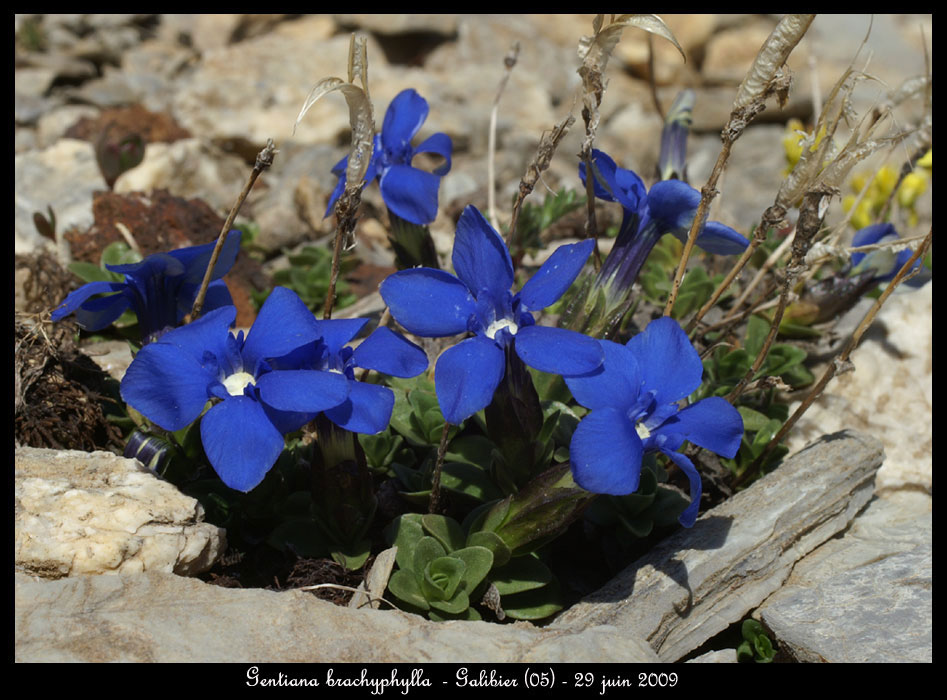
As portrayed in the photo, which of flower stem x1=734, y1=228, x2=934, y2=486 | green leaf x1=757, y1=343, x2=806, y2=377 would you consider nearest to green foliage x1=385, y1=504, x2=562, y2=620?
flower stem x1=734, y1=228, x2=934, y2=486

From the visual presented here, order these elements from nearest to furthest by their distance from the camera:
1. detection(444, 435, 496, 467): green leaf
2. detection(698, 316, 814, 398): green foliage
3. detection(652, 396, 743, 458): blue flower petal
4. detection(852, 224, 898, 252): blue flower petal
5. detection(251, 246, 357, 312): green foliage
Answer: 1. detection(652, 396, 743, 458): blue flower petal
2. detection(444, 435, 496, 467): green leaf
3. detection(698, 316, 814, 398): green foliage
4. detection(852, 224, 898, 252): blue flower petal
5. detection(251, 246, 357, 312): green foliage

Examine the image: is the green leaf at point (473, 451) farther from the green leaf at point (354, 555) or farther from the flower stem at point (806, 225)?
the flower stem at point (806, 225)

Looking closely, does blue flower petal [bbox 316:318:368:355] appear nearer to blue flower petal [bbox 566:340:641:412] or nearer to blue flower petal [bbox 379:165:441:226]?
blue flower petal [bbox 566:340:641:412]

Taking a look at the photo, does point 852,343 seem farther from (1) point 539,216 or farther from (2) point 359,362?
(1) point 539,216

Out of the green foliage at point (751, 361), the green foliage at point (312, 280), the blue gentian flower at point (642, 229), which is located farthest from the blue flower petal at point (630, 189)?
the green foliage at point (312, 280)

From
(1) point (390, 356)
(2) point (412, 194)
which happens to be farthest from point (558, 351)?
(2) point (412, 194)

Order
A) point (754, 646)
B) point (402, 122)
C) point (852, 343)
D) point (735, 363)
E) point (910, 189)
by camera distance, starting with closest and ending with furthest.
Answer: point (852, 343) → point (754, 646) → point (402, 122) → point (735, 363) → point (910, 189)
